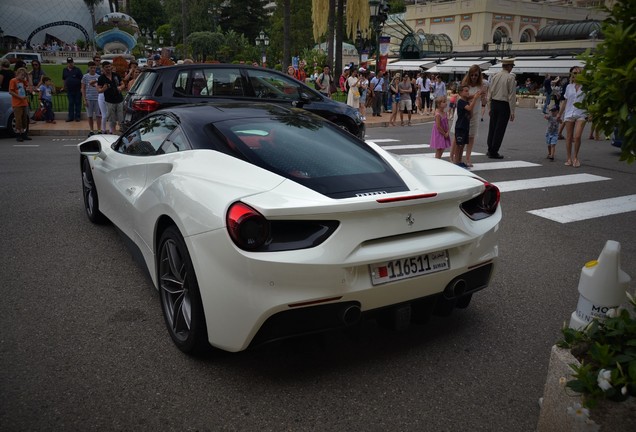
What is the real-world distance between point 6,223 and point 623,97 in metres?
6.21

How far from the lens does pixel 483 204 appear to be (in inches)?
136

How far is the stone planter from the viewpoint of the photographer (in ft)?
6.66

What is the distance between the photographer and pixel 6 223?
610cm

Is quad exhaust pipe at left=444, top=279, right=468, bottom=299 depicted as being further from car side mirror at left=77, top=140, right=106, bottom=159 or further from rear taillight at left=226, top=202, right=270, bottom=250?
car side mirror at left=77, top=140, right=106, bottom=159

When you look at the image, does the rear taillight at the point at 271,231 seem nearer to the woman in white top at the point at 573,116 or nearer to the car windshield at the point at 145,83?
the car windshield at the point at 145,83

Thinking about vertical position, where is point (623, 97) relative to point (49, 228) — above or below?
above

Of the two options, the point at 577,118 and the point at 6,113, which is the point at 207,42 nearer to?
Answer: the point at 6,113

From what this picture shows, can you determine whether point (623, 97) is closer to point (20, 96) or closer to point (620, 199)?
point (620, 199)

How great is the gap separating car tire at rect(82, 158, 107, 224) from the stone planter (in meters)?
4.87

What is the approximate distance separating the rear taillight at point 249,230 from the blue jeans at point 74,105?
53.2 ft

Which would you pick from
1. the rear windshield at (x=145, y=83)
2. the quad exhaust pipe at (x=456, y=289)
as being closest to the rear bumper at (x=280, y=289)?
the quad exhaust pipe at (x=456, y=289)

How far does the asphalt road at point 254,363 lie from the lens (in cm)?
270

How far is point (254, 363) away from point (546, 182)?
7.41m

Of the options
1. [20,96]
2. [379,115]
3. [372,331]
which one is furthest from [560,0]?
[372,331]
